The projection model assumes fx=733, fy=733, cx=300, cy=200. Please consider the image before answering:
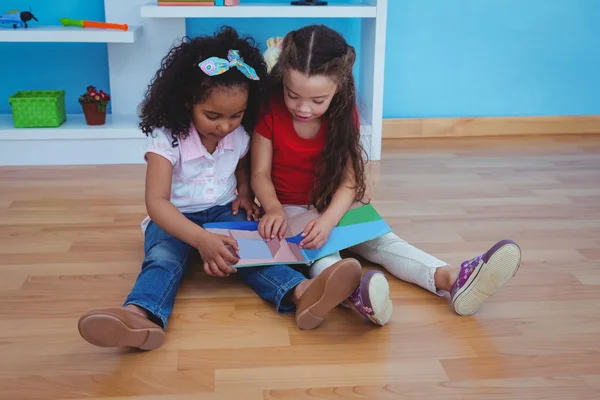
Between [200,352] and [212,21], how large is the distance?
1545 millimetres

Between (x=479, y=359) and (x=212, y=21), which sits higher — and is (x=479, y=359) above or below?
below

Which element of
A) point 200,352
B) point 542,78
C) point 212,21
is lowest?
point 200,352

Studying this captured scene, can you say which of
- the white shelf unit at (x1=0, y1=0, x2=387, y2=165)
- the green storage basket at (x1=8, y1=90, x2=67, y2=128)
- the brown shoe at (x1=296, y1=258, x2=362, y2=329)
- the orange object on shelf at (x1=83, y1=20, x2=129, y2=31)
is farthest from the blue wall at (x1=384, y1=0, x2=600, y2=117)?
the brown shoe at (x1=296, y1=258, x2=362, y2=329)

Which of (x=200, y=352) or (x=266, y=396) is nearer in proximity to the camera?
(x=266, y=396)

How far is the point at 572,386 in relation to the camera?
1.11m

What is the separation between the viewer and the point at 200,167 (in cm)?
149

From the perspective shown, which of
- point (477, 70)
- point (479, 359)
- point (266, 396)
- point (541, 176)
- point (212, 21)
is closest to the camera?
point (266, 396)

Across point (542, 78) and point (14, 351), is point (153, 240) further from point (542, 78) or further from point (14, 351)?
point (542, 78)

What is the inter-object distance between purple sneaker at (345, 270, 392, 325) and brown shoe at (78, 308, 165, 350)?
0.34m

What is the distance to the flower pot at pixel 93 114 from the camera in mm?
2291

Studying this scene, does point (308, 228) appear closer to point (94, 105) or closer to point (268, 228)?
point (268, 228)

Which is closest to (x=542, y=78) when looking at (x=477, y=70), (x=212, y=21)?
(x=477, y=70)

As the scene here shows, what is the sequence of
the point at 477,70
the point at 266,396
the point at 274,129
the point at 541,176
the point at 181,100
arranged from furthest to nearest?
the point at 477,70 → the point at 541,176 → the point at 274,129 → the point at 181,100 → the point at 266,396

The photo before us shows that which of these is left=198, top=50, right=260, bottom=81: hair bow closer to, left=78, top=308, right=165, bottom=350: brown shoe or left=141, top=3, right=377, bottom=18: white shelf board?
left=78, top=308, right=165, bottom=350: brown shoe
